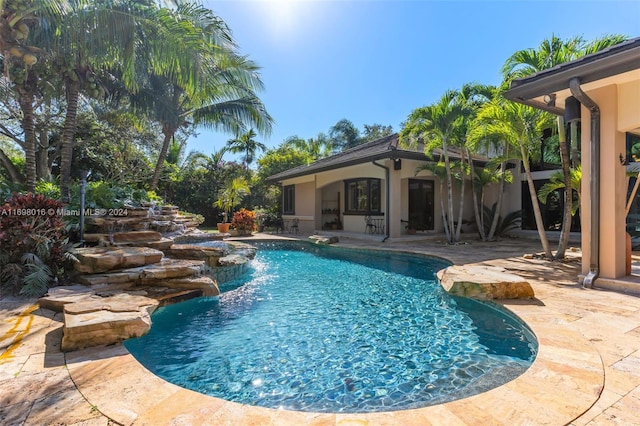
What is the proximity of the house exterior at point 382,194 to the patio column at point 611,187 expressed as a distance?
20.2 ft

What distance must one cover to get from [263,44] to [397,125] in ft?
89.2

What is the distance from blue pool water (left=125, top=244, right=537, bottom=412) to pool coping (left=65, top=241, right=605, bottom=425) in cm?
36

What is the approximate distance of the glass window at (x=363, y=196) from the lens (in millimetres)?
13836

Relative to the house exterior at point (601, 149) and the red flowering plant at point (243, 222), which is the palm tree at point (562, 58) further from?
the red flowering plant at point (243, 222)

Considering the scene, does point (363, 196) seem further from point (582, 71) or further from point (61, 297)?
point (61, 297)

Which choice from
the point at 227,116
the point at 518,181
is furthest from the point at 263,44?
the point at 518,181

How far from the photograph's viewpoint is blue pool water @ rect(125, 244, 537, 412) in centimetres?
272

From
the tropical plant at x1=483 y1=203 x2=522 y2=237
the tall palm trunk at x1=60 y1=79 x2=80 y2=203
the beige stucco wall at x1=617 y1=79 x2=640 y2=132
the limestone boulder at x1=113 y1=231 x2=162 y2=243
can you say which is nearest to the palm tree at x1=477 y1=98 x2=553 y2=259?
the beige stucco wall at x1=617 y1=79 x2=640 y2=132

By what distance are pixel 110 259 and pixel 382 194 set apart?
10.5 m

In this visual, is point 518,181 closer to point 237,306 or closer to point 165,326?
point 237,306

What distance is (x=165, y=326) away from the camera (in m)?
4.21

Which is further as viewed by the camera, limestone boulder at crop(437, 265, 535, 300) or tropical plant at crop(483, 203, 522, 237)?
tropical plant at crop(483, 203, 522, 237)

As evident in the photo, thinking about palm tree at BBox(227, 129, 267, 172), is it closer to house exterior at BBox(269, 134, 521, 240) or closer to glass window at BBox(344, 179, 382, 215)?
house exterior at BBox(269, 134, 521, 240)

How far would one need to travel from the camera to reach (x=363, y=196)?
1461 centimetres
